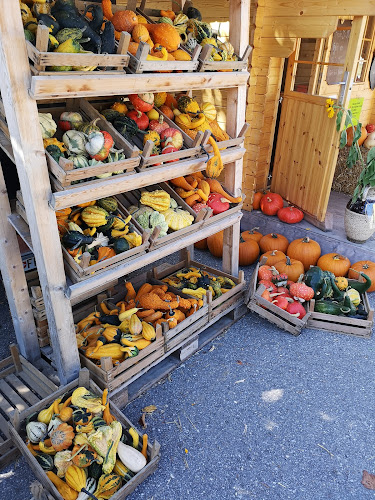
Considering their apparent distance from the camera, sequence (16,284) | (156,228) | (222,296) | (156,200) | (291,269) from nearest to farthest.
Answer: (156,228), (16,284), (156,200), (222,296), (291,269)

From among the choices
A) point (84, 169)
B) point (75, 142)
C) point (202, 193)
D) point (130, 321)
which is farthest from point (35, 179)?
point (202, 193)

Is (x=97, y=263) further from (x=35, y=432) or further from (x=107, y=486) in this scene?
(x=107, y=486)

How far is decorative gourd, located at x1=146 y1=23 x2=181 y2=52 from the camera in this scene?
2.93 meters

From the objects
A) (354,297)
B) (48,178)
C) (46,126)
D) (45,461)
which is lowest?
(354,297)

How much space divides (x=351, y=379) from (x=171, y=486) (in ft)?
6.35

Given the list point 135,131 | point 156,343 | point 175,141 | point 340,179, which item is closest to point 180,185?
point 175,141

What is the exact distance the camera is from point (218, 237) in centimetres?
542

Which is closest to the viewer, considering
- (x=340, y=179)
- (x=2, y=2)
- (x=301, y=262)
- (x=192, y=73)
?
(x=2, y=2)

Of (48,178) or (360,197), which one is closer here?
(48,178)

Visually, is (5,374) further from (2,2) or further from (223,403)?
(2,2)

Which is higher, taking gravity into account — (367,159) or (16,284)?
(367,159)

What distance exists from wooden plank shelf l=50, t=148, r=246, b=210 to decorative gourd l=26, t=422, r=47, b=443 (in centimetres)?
144

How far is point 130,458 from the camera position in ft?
8.27

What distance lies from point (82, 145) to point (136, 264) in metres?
0.97
